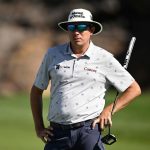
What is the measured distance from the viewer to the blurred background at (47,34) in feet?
98.1

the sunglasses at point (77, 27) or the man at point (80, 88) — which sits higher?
the sunglasses at point (77, 27)

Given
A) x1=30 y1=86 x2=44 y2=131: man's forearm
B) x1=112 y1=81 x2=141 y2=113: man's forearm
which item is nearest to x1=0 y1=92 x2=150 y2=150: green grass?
x1=30 y1=86 x2=44 y2=131: man's forearm

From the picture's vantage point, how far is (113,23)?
107 ft

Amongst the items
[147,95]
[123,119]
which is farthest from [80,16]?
[147,95]

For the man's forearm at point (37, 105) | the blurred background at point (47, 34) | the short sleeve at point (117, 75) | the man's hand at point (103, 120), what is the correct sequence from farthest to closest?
the blurred background at point (47, 34) < the man's forearm at point (37, 105) < the short sleeve at point (117, 75) < the man's hand at point (103, 120)

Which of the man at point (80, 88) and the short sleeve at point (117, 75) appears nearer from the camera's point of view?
the man at point (80, 88)

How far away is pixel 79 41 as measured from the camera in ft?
22.5

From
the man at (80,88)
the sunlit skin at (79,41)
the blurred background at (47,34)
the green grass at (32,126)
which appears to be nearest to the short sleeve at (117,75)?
the man at (80,88)

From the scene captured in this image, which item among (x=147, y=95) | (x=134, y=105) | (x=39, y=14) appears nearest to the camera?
(x=134, y=105)

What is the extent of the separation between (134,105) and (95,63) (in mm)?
17372

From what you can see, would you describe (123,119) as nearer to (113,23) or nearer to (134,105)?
(134,105)

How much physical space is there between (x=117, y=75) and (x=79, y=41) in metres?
0.44

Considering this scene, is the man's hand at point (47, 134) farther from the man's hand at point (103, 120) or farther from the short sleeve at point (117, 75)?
the short sleeve at point (117, 75)

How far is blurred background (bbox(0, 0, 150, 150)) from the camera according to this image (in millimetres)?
29906
